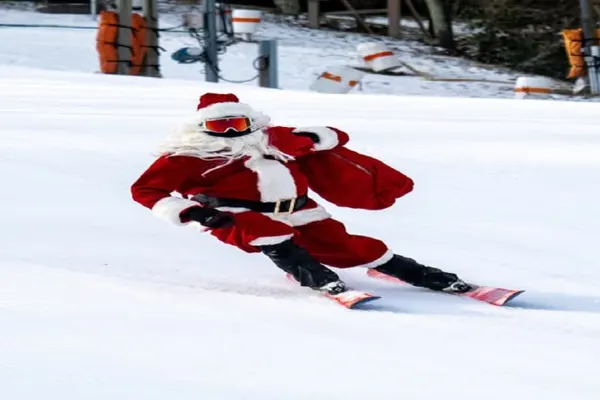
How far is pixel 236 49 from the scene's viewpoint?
829 inches

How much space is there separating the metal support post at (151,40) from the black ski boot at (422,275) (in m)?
11.9

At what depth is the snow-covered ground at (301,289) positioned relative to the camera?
2.88 metres

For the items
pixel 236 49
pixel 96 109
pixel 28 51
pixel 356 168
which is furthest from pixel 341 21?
pixel 356 168

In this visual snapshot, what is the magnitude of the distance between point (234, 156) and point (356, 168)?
42 centimetres

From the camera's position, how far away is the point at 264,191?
3844 mm

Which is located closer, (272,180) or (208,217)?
(208,217)

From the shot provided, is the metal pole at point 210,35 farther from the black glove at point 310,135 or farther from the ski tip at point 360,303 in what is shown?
the ski tip at point 360,303

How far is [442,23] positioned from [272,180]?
21.5 meters

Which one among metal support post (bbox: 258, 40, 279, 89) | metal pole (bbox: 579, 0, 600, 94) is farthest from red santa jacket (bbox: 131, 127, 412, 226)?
metal pole (bbox: 579, 0, 600, 94)

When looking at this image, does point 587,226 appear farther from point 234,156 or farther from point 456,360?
point 456,360

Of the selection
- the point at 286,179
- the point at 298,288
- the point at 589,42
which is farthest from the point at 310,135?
the point at 589,42

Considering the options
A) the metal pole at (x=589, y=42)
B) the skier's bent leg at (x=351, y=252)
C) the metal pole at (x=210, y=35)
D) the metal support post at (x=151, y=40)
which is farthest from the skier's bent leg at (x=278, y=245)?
the metal pole at (x=589, y=42)

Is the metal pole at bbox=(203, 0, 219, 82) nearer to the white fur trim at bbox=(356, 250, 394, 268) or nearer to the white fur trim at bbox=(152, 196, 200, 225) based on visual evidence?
the white fur trim at bbox=(356, 250, 394, 268)

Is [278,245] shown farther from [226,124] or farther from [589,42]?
[589,42]
